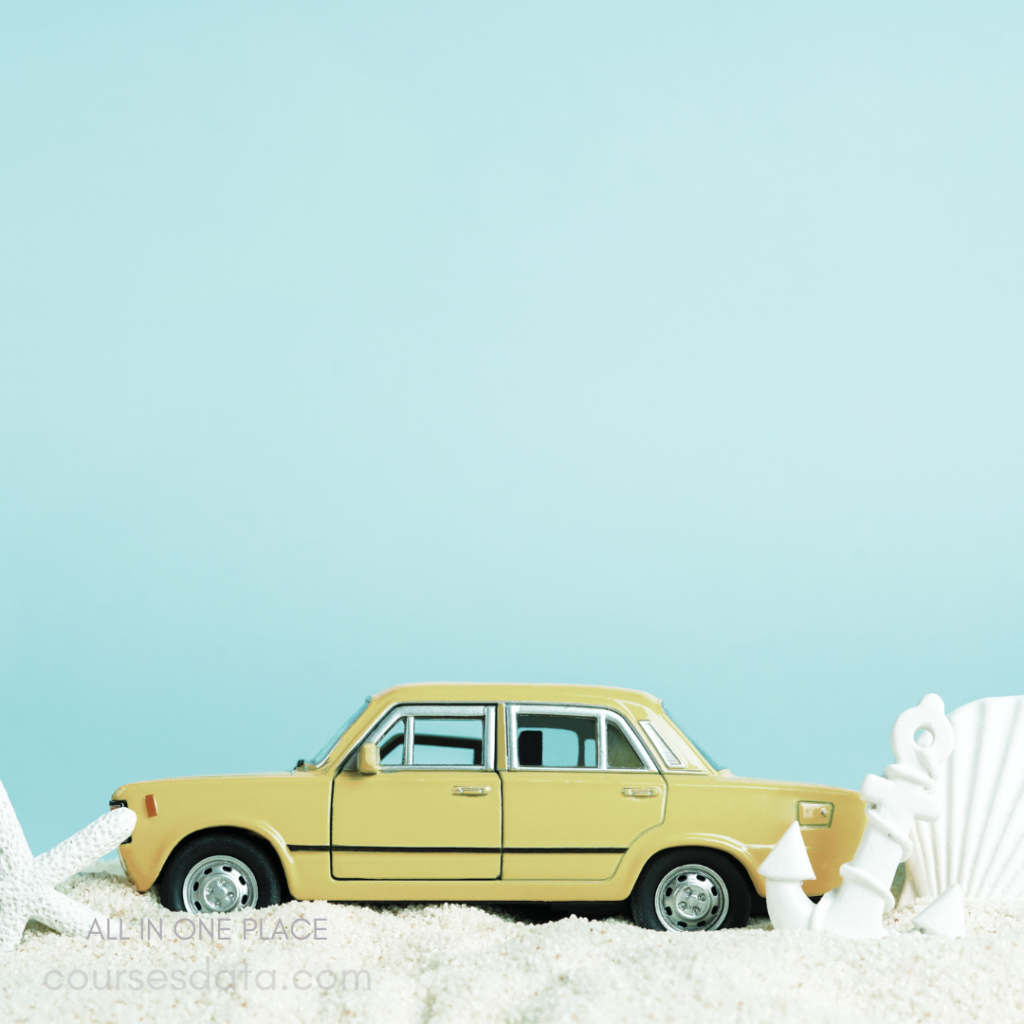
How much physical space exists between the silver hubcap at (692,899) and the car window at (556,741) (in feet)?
2.69

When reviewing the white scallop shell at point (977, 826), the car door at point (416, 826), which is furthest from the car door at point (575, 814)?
the white scallop shell at point (977, 826)

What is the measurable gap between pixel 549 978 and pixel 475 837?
1.50 meters

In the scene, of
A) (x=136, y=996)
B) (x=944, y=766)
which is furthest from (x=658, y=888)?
(x=136, y=996)

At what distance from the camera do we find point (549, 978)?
4941 millimetres

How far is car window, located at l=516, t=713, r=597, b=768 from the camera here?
262 inches

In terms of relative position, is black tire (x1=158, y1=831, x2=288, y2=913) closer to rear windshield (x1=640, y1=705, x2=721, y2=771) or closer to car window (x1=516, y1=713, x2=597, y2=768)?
car window (x1=516, y1=713, x2=597, y2=768)

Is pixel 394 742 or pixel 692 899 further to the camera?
pixel 394 742

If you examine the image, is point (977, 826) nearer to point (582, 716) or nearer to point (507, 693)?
point (582, 716)

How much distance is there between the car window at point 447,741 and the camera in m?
6.68

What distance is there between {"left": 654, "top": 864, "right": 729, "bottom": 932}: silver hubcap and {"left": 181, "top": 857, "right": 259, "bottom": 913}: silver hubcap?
2.41m

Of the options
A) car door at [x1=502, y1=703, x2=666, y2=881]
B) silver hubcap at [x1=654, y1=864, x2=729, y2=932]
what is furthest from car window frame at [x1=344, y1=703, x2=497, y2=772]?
silver hubcap at [x1=654, y1=864, x2=729, y2=932]

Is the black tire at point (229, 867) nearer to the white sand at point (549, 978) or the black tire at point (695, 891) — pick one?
the white sand at point (549, 978)

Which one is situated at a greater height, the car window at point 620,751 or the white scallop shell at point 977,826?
the car window at point 620,751

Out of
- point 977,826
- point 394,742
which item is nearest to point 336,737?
point 394,742
